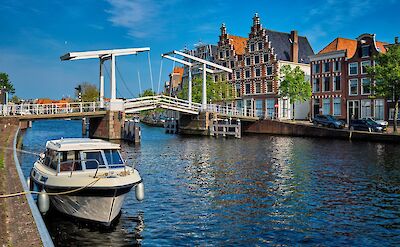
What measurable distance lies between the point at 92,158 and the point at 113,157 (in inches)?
27.8

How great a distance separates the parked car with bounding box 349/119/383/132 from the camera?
43.4m

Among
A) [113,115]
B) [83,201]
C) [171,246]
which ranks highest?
[113,115]

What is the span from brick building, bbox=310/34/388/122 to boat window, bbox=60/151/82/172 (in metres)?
45.4

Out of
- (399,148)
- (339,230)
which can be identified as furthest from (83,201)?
(399,148)

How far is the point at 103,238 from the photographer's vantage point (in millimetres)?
11633

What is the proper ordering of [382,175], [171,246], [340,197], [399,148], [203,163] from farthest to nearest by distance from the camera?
[399,148]
[203,163]
[382,175]
[340,197]
[171,246]

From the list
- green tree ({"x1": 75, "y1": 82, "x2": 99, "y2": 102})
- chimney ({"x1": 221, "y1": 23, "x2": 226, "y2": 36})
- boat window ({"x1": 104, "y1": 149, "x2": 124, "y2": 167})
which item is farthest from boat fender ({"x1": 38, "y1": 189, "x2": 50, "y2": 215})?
green tree ({"x1": 75, "y1": 82, "x2": 99, "y2": 102})

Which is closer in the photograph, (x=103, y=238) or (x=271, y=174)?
(x=103, y=238)

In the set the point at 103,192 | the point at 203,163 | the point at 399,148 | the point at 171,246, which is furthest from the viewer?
the point at 399,148

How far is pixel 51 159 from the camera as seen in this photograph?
14336 mm

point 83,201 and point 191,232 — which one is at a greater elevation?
point 83,201

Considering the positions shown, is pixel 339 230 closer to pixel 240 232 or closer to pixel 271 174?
pixel 240 232

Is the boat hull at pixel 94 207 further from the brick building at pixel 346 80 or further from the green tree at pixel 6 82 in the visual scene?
the green tree at pixel 6 82

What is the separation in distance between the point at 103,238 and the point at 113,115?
35.8 metres
